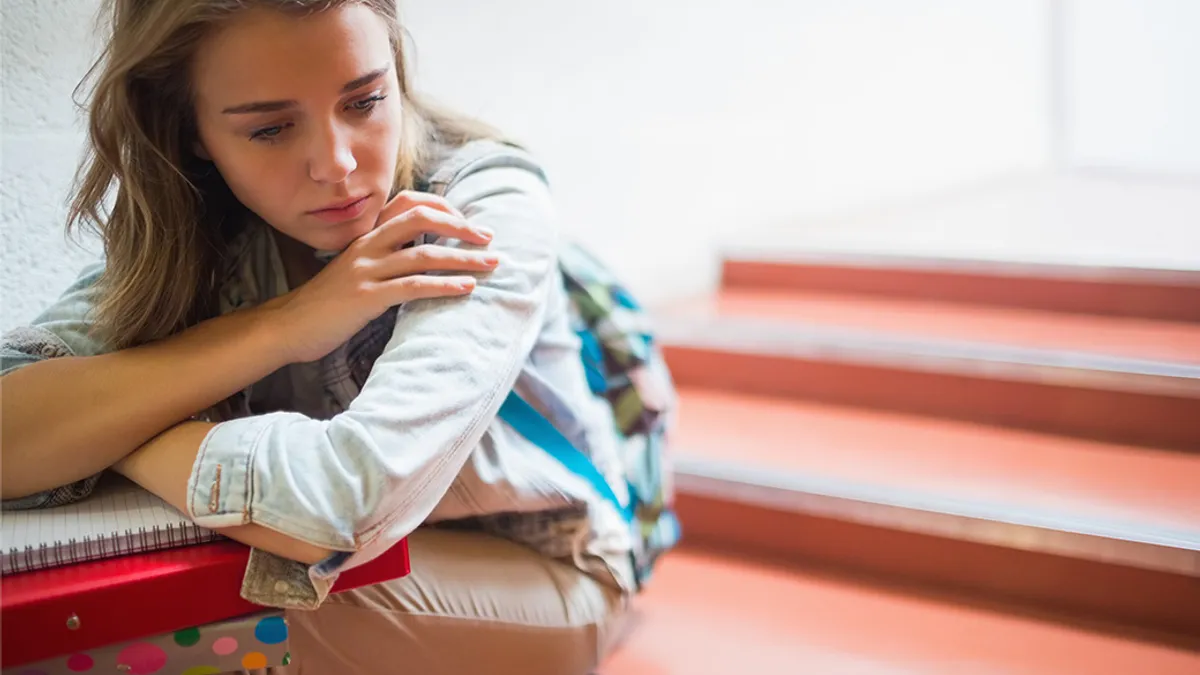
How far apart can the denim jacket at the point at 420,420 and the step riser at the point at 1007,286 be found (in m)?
1.32

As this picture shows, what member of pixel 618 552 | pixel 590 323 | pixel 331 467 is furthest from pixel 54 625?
pixel 590 323

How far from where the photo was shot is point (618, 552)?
1.31 meters

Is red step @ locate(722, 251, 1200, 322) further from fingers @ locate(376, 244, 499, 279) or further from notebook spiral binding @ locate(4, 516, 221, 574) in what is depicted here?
notebook spiral binding @ locate(4, 516, 221, 574)

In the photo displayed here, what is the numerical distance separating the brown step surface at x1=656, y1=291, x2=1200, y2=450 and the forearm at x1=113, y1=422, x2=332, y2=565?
147 centimetres

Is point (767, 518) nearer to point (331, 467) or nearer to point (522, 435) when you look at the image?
point (522, 435)

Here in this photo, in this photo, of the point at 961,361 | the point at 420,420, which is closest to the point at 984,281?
the point at 961,361

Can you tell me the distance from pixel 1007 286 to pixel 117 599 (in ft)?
6.64

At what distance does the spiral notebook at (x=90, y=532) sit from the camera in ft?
2.93

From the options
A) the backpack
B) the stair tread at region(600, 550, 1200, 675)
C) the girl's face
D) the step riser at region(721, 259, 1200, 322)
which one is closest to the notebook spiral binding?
the girl's face

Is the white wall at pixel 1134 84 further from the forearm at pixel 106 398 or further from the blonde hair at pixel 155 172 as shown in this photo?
the forearm at pixel 106 398

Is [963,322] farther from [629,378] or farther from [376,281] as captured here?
[376,281]

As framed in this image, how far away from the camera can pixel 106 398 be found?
99cm

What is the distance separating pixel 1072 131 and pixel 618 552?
3488 millimetres

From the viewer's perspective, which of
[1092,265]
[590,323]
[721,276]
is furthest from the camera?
[721,276]
